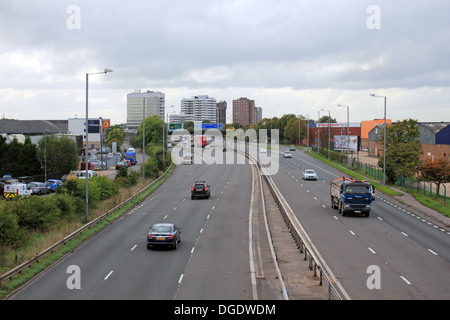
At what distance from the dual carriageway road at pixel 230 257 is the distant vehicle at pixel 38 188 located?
40.2 feet

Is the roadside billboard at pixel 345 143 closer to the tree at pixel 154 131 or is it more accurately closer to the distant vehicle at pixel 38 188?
the tree at pixel 154 131

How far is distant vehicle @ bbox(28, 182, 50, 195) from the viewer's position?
48144 mm

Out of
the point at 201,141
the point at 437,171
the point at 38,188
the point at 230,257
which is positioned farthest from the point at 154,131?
the point at 230,257

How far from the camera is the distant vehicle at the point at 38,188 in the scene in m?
48.1

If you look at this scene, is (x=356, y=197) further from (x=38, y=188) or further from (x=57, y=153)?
(x=57, y=153)

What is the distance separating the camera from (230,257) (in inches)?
899

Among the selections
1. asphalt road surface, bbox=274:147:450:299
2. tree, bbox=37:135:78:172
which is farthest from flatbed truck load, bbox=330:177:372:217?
tree, bbox=37:135:78:172

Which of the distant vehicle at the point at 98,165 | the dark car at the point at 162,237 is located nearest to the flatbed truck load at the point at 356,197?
the dark car at the point at 162,237

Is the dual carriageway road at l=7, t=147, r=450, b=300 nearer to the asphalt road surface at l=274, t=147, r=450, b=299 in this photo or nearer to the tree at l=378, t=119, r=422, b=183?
the asphalt road surface at l=274, t=147, r=450, b=299

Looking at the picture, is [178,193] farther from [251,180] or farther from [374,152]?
[374,152]

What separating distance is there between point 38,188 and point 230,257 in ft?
105

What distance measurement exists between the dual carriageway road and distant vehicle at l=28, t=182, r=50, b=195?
40.2ft

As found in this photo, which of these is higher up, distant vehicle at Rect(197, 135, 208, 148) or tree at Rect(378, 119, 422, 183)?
distant vehicle at Rect(197, 135, 208, 148)
